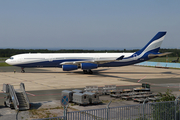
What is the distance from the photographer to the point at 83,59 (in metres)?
54.2

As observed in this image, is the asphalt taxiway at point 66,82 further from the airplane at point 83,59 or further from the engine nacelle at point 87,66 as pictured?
the airplane at point 83,59

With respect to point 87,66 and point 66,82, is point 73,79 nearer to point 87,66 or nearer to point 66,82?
point 66,82

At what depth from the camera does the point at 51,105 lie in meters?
22.7

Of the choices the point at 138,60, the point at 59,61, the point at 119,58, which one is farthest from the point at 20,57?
the point at 138,60

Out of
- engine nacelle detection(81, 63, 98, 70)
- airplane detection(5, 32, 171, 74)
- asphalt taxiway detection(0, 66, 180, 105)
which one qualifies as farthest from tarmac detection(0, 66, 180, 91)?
airplane detection(5, 32, 171, 74)

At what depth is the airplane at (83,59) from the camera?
51594 millimetres

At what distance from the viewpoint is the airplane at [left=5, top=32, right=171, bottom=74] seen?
169 ft
